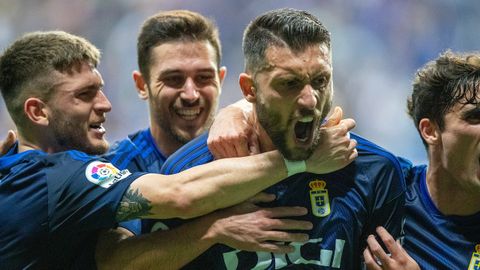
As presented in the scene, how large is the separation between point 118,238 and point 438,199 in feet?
4.93

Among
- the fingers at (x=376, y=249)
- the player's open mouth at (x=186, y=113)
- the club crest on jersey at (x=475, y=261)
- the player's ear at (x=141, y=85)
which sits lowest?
the club crest on jersey at (x=475, y=261)

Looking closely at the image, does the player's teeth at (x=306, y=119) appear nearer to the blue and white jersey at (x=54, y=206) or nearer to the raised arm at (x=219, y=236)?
the raised arm at (x=219, y=236)

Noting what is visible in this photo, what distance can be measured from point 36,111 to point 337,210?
4.93ft

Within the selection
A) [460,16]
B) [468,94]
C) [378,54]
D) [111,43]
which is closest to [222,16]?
[111,43]

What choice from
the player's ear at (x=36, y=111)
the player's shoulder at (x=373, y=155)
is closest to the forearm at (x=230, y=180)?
the player's shoulder at (x=373, y=155)

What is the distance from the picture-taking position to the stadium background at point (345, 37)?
23.5 ft

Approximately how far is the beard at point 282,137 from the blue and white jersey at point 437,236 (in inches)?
28.6

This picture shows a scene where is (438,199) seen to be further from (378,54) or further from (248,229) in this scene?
(378,54)

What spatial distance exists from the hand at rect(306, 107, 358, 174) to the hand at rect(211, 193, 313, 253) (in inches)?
7.9

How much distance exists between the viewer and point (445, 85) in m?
3.34

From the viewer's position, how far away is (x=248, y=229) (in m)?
2.84

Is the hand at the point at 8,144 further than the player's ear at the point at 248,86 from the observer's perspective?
Yes

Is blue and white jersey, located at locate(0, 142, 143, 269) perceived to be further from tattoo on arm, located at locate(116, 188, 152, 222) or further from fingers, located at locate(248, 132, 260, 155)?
fingers, located at locate(248, 132, 260, 155)

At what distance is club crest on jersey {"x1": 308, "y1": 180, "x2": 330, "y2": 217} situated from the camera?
9.70ft
